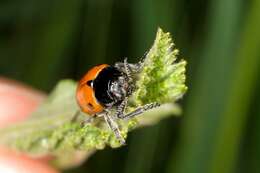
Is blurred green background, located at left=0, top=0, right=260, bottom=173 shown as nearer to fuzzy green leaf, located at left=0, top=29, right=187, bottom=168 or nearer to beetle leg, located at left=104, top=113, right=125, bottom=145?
fuzzy green leaf, located at left=0, top=29, right=187, bottom=168

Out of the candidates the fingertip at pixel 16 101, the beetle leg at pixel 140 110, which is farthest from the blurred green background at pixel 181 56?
the beetle leg at pixel 140 110

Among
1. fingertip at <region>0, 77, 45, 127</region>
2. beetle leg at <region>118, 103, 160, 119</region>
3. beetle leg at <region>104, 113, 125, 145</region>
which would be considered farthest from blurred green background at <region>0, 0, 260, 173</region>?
beetle leg at <region>118, 103, 160, 119</region>

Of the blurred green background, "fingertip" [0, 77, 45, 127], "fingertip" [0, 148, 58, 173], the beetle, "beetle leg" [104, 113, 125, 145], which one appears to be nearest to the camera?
"beetle leg" [104, 113, 125, 145]

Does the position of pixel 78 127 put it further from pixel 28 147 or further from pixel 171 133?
pixel 171 133

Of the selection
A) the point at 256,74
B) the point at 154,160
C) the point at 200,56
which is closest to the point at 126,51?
the point at 200,56

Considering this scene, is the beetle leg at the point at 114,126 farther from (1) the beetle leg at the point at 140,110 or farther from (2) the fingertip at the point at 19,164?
(2) the fingertip at the point at 19,164

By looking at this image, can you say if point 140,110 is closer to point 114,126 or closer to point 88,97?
point 114,126

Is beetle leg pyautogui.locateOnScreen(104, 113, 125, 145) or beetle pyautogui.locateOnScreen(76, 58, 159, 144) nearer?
beetle leg pyautogui.locateOnScreen(104, 113, 125, 145)
